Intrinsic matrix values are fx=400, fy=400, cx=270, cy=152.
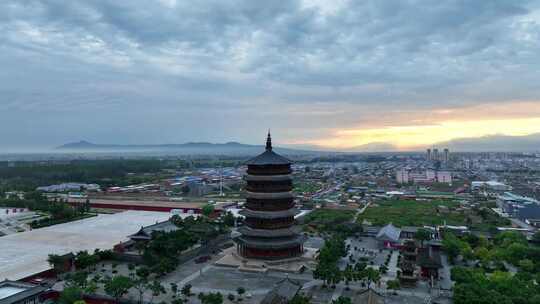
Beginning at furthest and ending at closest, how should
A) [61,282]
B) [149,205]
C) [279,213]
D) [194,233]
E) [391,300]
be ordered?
[149,205] → [194,233] → [279,213] → [61,282] → [391,300]

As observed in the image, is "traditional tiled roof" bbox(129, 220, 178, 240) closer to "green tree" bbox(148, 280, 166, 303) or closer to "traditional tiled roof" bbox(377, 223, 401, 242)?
"green tree" bbox(148, 280, 166, 303)

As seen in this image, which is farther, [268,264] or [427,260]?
[268,264]

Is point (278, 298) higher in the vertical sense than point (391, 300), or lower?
higher

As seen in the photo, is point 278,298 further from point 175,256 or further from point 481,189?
point 481,189

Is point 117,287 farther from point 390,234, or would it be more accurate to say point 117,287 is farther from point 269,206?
point 390,234

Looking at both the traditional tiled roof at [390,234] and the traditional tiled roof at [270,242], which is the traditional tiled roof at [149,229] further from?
the traditional tiled roof at [390,234]

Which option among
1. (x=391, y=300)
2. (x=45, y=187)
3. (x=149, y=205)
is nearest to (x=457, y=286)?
(x=391, y=300)

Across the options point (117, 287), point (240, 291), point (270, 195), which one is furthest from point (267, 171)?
point (117, 287)
